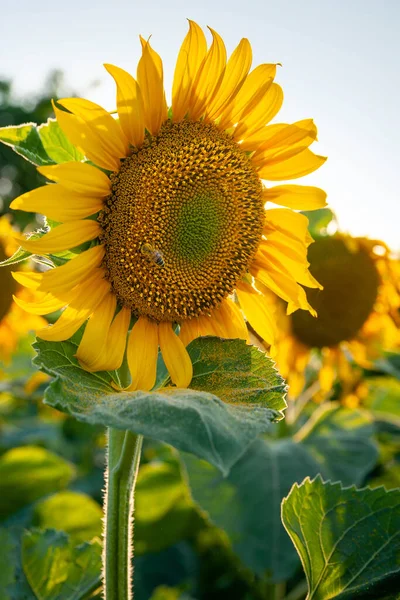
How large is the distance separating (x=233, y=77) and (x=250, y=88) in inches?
2.0

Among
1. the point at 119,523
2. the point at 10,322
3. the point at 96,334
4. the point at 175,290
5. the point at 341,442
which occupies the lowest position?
the point at 10,322

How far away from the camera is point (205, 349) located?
54.5 inches

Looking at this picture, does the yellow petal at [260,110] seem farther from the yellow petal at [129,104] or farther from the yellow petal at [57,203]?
the yellow petal at [57,203]

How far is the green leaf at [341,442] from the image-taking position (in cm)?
286

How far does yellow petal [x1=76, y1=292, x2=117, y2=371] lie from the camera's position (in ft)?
4.34

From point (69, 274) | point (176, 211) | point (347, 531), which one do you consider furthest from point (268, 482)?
point (69, 274)

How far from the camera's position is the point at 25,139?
138cm

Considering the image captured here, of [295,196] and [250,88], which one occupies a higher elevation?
[250,88]

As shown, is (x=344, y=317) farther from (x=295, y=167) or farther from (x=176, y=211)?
(x=176, y=211)

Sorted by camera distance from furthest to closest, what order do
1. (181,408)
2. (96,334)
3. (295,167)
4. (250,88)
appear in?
(295,167)
(250,88)
(96,334)
(181,408)

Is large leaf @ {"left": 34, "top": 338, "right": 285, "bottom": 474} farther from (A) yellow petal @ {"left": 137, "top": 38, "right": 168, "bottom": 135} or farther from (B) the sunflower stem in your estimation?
(A) yellow petal @ {"left": 137, "top": 38, "right": 168, "bottom": 135}

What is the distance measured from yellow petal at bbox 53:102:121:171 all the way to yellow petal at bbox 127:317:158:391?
0.38m

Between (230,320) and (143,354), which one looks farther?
(230,320)

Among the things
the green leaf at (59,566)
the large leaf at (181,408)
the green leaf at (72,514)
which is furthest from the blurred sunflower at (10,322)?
the large leaf at (181,408)
